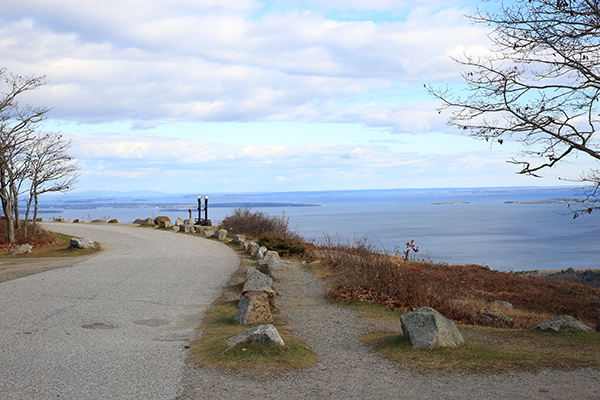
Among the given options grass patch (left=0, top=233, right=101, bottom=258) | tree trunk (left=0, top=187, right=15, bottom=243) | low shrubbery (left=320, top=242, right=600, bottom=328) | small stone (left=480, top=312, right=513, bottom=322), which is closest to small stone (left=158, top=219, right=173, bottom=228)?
grass patch (left=0, top=233, right=101, bottom=258)

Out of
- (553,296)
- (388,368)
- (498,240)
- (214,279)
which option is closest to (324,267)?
(214,279)

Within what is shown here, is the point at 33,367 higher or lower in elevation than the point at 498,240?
higher

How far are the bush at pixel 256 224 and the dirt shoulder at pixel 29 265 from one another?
1113 centimetres

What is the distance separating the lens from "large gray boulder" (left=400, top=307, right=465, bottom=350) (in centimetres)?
700

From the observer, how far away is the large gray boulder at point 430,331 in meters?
7.00

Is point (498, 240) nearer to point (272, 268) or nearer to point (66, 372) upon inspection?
point (272, 268)

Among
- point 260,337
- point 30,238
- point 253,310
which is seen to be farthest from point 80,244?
point 260,337

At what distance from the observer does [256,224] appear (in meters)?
29.0

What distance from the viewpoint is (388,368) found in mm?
6453

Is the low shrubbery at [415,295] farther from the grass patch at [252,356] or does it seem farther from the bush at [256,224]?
the bush at [256,224]

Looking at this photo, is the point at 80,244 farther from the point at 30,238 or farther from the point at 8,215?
the point at 8,215

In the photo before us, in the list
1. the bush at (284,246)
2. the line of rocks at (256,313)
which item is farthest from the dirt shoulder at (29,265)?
the line of rocks at (256,313)

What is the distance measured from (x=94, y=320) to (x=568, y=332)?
9118mm

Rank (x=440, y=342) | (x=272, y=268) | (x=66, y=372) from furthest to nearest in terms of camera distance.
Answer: (x=272, y=268) < (x=440, y=342) < (x=66, y=372)
